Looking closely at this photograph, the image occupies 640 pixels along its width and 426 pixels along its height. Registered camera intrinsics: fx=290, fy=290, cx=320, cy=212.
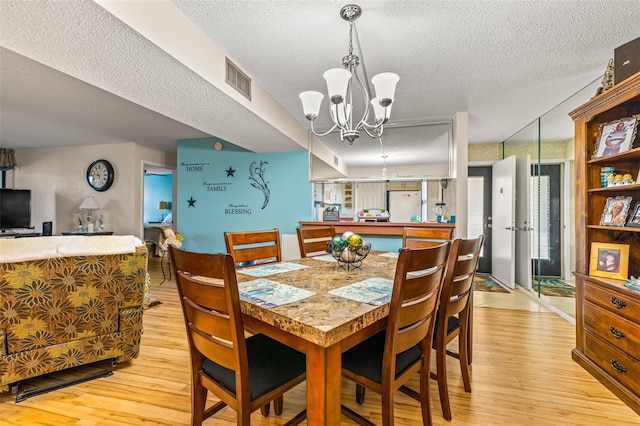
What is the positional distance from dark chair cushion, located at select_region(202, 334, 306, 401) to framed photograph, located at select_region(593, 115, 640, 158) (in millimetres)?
2348

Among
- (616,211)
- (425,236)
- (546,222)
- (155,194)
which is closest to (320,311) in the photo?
(425,236)

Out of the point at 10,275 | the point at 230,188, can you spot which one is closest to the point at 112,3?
the point at 10,275

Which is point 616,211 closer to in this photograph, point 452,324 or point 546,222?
point 452,324

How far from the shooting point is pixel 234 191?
4.26 m

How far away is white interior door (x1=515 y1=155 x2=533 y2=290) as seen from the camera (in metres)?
3.77

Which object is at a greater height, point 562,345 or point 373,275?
point 373,275

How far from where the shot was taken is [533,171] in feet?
12.2

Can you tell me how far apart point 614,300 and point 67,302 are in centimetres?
334

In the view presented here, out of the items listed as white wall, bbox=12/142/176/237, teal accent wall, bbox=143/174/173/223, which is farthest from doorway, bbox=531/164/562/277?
teal accent wall, bbox=143/174/173/223

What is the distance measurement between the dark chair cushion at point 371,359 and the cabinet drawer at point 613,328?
53.2 inches

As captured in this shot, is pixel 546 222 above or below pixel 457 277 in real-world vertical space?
above

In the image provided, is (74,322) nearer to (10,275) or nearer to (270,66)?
(10,275)

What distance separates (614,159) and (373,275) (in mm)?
1875

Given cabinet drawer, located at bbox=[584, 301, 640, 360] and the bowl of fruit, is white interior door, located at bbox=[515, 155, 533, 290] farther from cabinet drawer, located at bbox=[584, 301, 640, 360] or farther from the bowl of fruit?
the bowl of fruit
